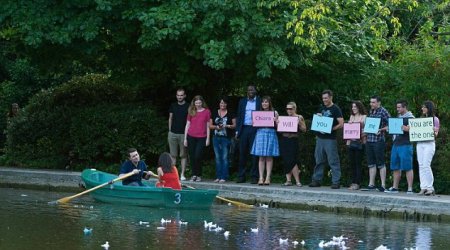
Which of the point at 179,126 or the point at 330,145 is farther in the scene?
the point at 179,126

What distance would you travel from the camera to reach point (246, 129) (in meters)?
22.1

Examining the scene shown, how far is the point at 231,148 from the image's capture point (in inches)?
915

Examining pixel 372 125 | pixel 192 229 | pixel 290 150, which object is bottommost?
pixel 192 229

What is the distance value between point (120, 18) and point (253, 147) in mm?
4588

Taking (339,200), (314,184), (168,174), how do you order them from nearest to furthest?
1. (168,174)
2. (339,200)
3. (314,184)

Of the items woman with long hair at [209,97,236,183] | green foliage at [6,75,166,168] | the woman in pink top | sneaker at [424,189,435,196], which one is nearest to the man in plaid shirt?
sneaker at [424,189,435,196]

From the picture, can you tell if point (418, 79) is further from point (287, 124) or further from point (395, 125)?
point (287, 124)

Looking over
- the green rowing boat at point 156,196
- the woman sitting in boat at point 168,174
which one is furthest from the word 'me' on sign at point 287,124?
the green rowing boat at point 156,196

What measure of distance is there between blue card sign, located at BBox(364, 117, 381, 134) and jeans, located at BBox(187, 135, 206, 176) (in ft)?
12.9

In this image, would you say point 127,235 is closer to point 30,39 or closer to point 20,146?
point 30,39

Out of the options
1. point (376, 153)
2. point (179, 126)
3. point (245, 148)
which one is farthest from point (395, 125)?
point (179, 126)

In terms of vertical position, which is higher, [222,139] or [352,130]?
[352,130]

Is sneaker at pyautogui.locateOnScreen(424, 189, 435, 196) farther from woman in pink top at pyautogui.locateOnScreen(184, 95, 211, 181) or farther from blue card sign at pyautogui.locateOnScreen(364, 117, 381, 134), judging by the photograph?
woman in pink top at pyautogui.locateOnScreen(184, 95, 211, 181)

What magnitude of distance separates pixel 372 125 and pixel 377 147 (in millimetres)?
512
